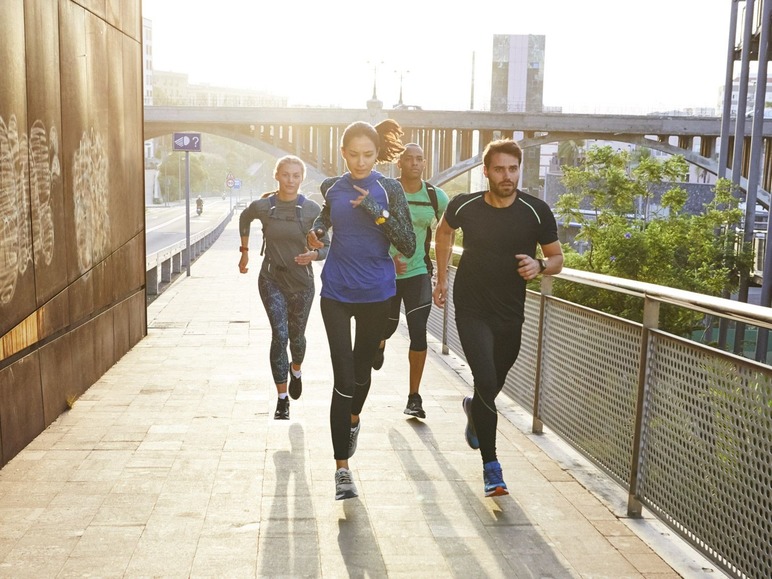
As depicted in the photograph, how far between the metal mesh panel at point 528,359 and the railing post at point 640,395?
5.77 ft

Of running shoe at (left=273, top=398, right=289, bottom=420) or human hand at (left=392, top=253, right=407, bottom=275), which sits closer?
human hand at (left=392, top=253, right=407, bottom=275)

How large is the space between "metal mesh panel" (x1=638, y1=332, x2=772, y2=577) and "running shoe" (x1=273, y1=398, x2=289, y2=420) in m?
2.78

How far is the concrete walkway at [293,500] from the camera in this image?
391 cm

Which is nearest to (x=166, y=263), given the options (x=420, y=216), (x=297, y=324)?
(x=297, y=324)

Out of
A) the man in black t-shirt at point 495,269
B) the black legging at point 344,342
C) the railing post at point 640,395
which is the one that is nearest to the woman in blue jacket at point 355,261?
the black legging at point 344,342

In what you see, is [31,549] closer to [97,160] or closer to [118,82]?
[97,160]

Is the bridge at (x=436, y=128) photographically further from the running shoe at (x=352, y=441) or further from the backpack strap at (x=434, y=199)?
the running shoe at (x=352, y=441)

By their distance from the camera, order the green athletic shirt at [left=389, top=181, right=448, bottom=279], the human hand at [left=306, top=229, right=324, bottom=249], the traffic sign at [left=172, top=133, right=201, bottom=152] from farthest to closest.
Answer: the traffic sign at [left=172, top=133, right=201, bottom=152], the green athletic shirt at [left=389, top=181, right=448, bottom=279], the human hand at [left=306, top=229, right=324, bottom=249]

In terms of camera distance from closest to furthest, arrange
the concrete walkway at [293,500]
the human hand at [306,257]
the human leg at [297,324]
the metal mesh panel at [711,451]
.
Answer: the metal mesh panel at [711,451]
the concrete walkway at [293,500]
the human hand at [306,257]
the human leg at [297,324]

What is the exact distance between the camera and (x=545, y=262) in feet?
16.0

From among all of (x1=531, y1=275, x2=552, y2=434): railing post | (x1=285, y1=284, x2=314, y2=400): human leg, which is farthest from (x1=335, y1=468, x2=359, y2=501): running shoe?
(x1=285, y1=284, x2=314, y2=400): human leg

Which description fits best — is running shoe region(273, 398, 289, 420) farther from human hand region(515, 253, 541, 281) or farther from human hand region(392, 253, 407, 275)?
human hand region(515, 253, 541, 281)

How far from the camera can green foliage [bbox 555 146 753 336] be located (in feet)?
118

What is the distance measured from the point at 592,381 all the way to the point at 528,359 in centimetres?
140
